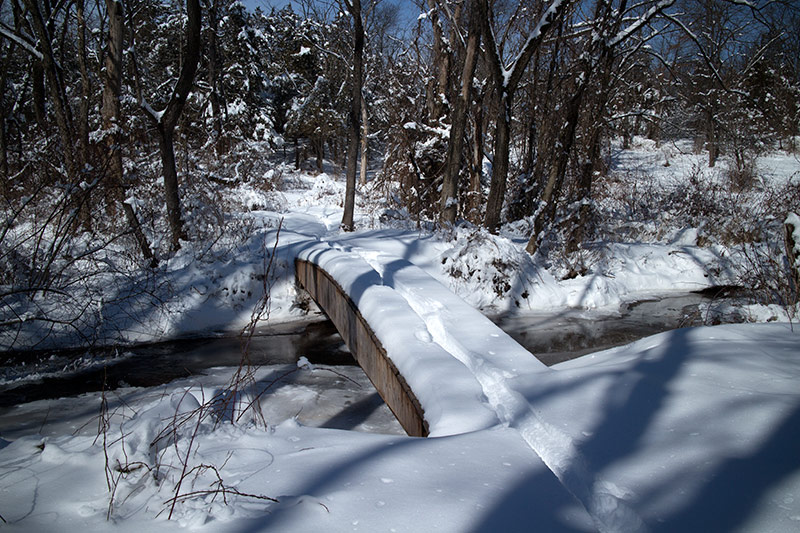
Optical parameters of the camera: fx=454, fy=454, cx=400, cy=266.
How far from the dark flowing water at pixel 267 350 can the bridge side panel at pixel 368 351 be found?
2.47 feet

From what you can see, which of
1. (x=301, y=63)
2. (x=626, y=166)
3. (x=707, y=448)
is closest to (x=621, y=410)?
(x=707, y=448)

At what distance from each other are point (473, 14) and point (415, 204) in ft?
17.6

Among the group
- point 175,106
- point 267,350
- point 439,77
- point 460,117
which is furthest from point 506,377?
point 439,77

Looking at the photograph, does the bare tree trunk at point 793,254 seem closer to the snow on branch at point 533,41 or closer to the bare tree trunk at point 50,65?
the snow on branch at point 533,41

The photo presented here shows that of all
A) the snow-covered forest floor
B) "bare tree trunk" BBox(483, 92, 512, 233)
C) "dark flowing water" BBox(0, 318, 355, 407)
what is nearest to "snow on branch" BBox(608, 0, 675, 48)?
"bare tree trunk" BBox(483, 92, 512, 233)

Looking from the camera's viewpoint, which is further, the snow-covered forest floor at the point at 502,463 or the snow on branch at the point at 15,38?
the snow on branch at the point at 15,38

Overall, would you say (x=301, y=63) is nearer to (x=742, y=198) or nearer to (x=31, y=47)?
(x=31, y=47)

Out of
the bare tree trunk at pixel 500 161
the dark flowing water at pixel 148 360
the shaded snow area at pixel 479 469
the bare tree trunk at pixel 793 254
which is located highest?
the bare tree trunk at pixel 500 161

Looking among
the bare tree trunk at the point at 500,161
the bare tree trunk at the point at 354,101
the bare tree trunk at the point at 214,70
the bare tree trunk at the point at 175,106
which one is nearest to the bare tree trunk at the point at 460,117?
the bare tree trunk at the point at 500,161

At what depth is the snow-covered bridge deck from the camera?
236cm

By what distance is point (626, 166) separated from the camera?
24.6 m

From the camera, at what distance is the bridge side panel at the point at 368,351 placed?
2.77m

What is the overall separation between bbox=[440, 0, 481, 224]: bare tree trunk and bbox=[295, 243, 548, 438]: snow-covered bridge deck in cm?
366

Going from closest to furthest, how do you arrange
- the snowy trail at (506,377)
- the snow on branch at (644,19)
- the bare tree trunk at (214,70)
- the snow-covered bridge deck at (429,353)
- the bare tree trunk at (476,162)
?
the snowy trail at (506,377) → the snow-covered bridge deck at (429,353) → the snow on branch at (644,19) → the bare tree trunk at (476,162) → the bare tree trunk at (214,70)
